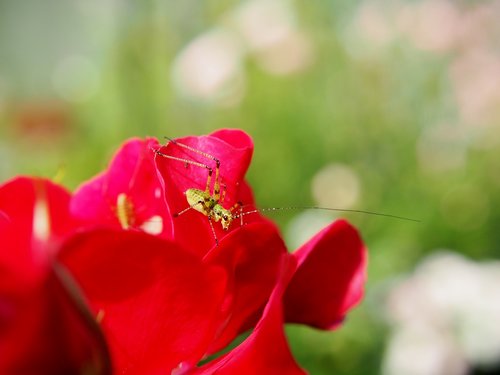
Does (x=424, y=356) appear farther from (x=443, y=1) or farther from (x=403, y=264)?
(x=443, y=1)

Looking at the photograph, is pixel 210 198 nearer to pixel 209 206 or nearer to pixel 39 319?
pixel 209 206

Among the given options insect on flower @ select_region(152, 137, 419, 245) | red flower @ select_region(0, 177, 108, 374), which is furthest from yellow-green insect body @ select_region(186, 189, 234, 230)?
red flower @ select_region(0, 177, 108, 374)

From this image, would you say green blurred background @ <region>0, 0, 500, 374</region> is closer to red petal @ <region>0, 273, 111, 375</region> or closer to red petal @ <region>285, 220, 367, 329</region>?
red petal @ <region>285, 220, 367, 329</region>

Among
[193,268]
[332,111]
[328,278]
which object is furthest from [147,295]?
[332,111]

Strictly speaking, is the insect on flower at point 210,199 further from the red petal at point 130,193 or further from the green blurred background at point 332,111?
the green blurred background at point 332,111

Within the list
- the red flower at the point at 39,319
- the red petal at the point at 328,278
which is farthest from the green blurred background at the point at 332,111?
the red flower at the point at 39,319
